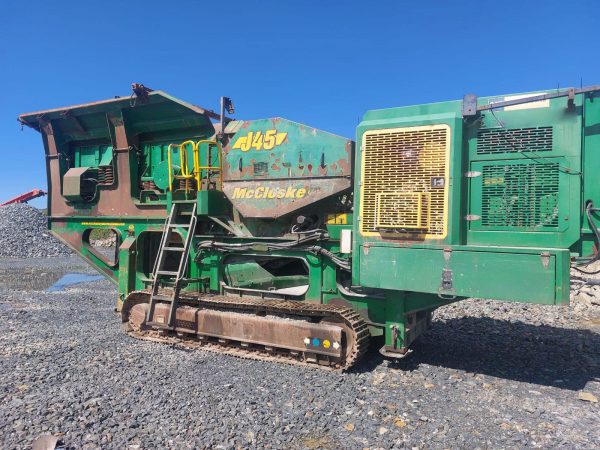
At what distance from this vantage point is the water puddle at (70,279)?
40.4 ft

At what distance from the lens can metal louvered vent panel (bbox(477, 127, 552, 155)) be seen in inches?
166

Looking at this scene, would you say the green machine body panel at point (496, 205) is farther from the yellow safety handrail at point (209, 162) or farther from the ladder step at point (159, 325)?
the ladder step at point (159, 325)

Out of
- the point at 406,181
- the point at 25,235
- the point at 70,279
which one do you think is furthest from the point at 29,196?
the point at 406,181

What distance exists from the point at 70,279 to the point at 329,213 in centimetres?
1154

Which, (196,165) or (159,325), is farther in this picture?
(196,165)

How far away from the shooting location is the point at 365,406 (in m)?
4.09

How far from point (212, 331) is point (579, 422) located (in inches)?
156

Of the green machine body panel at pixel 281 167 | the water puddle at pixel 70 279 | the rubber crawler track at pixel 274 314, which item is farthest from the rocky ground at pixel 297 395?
the water puddle at pixel 70 279

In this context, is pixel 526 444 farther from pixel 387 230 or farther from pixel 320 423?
pixel 387 230

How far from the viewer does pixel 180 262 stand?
6238 mm

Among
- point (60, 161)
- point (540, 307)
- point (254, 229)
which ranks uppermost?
point (60, 161)

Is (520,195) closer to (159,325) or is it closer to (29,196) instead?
(159,325)

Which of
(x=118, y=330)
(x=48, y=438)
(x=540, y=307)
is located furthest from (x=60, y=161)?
(x=540, y=307)

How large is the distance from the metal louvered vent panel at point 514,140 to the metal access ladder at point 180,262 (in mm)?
3707
